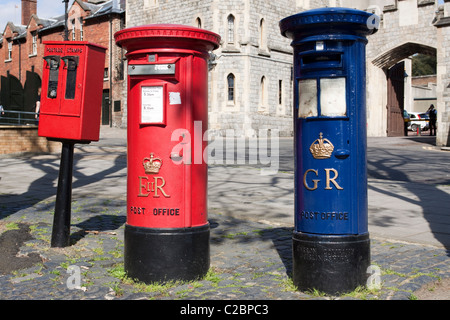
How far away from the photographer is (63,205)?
5.56m

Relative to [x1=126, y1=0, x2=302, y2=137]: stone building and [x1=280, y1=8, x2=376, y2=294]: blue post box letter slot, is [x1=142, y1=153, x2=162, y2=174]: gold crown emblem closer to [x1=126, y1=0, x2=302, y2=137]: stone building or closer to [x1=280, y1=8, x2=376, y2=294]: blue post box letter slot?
[x1=280, y1=8, x2=376, y2=294]: blue post box letter slot

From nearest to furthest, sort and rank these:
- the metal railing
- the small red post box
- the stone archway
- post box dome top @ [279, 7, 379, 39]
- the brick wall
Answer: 1. post box dome top @ [279, 7, 379, 39]
2. the small red post box
3. the brick wall
4. the metal railing
5. the stone archway

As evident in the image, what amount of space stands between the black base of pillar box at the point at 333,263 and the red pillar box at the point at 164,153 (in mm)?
916

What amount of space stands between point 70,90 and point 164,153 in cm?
156

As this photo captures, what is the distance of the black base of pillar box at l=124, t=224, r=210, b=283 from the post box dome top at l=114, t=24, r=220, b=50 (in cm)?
150

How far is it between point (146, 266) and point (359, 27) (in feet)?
8.16

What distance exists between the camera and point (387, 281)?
4.26 metres

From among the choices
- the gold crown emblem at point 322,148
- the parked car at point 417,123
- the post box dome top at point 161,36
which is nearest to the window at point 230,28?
the parked car at point 417,123

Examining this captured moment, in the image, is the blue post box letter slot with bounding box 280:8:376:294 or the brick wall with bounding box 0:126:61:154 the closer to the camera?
the blue post box letter slot with bounding box 280:8:376:294

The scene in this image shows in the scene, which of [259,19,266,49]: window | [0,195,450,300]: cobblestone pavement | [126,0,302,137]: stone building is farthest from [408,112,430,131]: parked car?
[0,195,450,300]: cobblestone pavement

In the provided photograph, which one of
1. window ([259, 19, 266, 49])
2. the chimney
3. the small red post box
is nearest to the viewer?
the small red post box

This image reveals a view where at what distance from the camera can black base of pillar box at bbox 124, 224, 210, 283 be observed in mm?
4305
